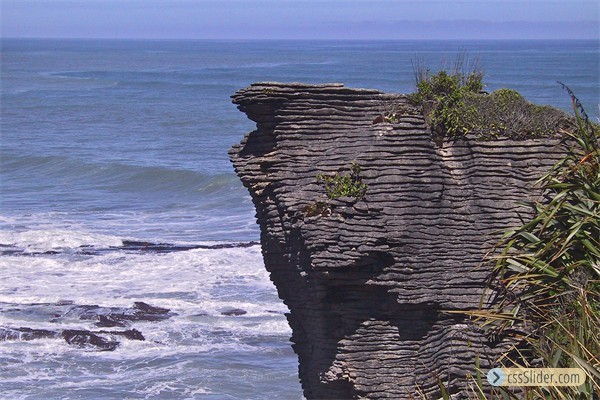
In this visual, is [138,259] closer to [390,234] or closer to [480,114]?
[480,114]

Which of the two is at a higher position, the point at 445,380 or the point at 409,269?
the point at 409,269

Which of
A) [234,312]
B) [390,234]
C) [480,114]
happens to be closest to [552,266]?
[390,234]

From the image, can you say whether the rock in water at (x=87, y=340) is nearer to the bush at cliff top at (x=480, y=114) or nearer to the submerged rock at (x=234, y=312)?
the submerged rock at (x=234, y=312)

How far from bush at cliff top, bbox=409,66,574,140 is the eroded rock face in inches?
6.3

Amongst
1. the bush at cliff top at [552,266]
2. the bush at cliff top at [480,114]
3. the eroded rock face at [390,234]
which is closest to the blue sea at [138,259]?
the bush at cliff top at [480,114]

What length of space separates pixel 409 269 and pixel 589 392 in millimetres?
3211

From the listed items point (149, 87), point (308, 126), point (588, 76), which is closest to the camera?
point (308, 126)

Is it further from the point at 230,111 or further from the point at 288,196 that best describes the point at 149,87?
the point at 288,196

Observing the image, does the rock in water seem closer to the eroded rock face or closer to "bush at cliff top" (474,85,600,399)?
the eroded rock face

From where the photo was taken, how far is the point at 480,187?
11.0 m

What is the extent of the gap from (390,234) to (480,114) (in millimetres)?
2003

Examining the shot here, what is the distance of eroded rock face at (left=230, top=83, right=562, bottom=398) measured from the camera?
1059cm

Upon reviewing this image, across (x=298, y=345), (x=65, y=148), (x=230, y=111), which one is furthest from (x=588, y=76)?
(x=298, y=345)

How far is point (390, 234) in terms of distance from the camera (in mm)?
10547
